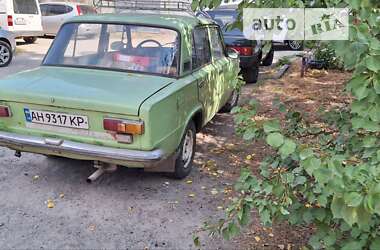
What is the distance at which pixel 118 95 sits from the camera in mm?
3459

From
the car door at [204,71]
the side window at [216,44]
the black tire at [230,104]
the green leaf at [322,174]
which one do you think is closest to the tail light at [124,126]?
the car door at [204,71]

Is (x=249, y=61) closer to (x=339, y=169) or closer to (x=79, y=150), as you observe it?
(x=79, y=150)

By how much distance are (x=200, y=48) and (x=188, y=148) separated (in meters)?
1.27

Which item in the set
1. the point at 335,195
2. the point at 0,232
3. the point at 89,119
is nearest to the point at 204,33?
the point at 89,119

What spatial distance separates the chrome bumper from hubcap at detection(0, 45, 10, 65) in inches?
300

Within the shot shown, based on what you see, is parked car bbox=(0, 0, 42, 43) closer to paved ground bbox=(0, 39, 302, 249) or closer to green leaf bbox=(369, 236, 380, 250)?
paved ground bbox=(0, 39, 302, 249)

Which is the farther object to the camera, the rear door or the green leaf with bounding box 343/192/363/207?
the rear door

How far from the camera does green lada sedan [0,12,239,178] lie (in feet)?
11.1

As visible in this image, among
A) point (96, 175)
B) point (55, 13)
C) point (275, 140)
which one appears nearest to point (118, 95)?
point (96, 175)

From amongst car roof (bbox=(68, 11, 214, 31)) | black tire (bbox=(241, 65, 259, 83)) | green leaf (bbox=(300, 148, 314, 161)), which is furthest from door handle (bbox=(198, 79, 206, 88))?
black tire (bbox=(241, 65, 259, 83))

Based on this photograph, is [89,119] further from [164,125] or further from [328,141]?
[328,141]

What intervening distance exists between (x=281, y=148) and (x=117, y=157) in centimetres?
180

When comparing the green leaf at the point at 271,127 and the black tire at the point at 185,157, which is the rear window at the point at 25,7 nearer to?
the black tire at the point at 185,157

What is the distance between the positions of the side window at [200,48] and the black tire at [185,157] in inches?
29.1
